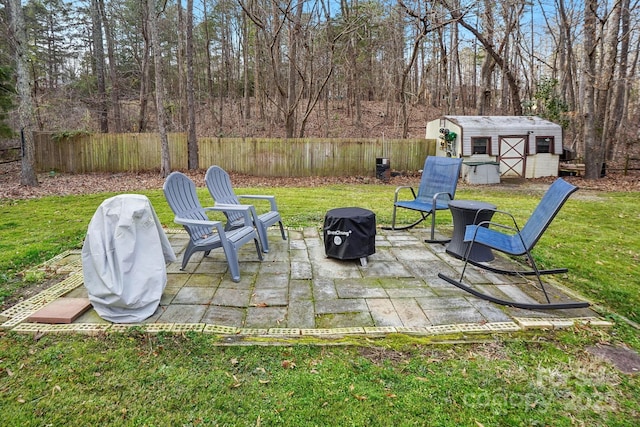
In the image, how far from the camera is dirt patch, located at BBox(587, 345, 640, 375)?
7.04 ft

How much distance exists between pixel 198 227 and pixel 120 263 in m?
0.97

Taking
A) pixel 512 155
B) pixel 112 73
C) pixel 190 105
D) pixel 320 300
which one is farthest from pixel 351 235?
pixel 112 73

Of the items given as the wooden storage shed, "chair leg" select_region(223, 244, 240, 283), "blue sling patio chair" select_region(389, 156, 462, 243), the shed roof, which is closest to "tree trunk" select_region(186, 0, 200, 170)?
the wooden storage shed

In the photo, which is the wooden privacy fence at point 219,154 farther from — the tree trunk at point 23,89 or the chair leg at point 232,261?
the chair leg at point 232,261

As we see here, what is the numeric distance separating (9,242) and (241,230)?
2.98 metres

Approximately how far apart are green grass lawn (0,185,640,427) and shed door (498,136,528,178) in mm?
10824

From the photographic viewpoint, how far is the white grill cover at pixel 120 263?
8.44 ft

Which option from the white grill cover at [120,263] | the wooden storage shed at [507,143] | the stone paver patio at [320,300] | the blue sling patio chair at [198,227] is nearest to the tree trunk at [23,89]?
the stone paver patio at [320,300]

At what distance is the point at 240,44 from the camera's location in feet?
62.6

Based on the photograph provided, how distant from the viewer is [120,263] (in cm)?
257

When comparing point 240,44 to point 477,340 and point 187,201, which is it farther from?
point 477,340

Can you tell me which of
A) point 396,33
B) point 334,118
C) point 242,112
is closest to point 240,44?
point 242,112

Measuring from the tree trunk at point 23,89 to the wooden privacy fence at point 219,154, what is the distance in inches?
132

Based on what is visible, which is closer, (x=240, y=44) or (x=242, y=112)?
(x=240, y=44)
